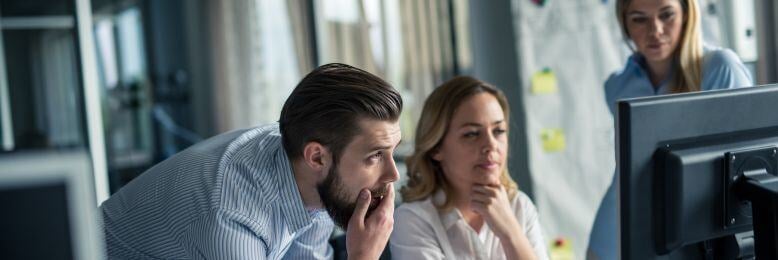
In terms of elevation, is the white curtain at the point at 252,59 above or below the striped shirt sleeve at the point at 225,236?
above

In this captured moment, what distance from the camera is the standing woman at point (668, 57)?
1.92 meters

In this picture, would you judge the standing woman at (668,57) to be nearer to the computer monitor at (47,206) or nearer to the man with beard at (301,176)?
the man with beard at (301,176)

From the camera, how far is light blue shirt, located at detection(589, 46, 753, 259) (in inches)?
75.2

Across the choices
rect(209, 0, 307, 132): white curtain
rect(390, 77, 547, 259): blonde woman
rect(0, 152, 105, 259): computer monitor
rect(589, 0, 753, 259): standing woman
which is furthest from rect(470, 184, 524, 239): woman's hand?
rect(209, 0, 307, 132): white curtain

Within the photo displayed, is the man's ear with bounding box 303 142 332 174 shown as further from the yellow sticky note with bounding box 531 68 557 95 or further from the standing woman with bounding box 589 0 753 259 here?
the yellow sticky note with bounding box 531 68 557 95

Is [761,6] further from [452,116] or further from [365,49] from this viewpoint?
[365,49]

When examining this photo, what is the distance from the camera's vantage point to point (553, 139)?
318cm

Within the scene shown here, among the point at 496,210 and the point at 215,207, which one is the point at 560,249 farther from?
the point at 215,207

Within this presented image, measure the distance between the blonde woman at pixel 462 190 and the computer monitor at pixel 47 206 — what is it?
1284 mm

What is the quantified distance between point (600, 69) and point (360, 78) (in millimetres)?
1906

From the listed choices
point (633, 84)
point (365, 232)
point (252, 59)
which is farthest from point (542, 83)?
point (252, 59)

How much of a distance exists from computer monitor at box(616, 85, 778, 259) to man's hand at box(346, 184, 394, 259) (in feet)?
1.95

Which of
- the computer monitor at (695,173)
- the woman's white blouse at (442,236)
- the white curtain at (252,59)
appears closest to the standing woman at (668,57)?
the woman's white blouse at (442,236)

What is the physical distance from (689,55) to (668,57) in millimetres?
69
